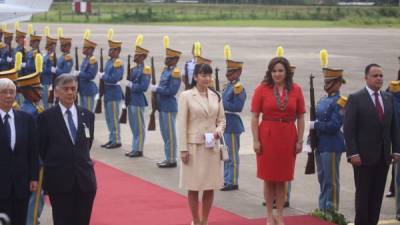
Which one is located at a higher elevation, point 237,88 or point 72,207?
point 237,88

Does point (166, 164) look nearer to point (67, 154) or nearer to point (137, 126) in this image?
point (137, 126)

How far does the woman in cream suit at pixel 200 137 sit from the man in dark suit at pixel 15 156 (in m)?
1.76

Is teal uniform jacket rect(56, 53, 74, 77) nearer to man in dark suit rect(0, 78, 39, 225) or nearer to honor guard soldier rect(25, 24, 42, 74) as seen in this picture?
honor guard soldier rect(25, 24, 42, 74)

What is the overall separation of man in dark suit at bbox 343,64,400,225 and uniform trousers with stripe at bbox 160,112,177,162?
4614mm

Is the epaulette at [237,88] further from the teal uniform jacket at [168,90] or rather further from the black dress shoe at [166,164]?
the black dress shoe at [166,164]

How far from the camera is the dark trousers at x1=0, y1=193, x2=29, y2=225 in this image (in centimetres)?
759

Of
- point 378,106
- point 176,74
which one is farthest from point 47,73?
point 378,106

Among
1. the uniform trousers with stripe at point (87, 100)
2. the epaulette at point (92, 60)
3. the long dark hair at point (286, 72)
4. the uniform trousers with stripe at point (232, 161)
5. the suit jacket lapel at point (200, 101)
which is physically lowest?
the uniform trousers with stripe at point (232, 161)

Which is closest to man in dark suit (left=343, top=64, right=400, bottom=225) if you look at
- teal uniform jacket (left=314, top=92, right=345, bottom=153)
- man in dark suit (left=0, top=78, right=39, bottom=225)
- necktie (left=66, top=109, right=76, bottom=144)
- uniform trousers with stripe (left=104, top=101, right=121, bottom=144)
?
teal uniform jacket (left=314, top=92, right=345, bottom=153)

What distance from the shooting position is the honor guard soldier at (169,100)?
1318 cm

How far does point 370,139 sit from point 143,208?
2.88m

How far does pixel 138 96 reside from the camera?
46.3 ft

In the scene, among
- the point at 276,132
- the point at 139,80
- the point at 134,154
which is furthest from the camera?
the point at 134,154

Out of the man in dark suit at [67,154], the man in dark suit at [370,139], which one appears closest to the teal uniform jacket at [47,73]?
the man in dark suit at [370,139]
